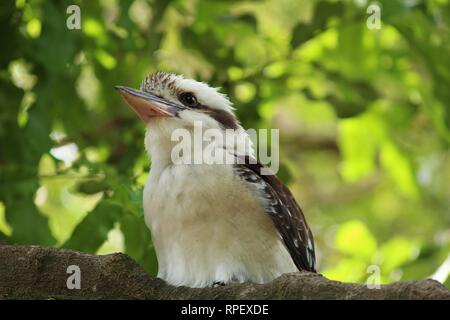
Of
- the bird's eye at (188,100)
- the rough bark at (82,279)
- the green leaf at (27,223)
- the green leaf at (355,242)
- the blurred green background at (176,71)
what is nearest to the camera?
the rough bark at (82,279)

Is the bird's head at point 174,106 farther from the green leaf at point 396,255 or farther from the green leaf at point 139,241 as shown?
the green leaf at point 396,255

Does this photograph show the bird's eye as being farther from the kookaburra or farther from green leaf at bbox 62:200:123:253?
green leaf at bbox 62:200:123:253

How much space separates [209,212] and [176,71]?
10.4ft

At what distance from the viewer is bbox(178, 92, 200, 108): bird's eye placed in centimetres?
633

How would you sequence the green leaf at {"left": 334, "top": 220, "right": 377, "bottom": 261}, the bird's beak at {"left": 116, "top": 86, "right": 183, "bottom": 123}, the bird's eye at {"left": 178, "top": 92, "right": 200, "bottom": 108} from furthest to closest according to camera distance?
the green leaf at {"left": 334, "top": 220, "right": 377, "bottom": 261} < the bird's eye at {"left": 178, "top": 92, "right": 200, "bottom": 108} < the bird's beak at {"left": 116, "top": 86, "right": 183, "bottom": 123}

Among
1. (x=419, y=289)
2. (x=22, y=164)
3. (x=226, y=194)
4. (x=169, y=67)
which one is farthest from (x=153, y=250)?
(x=169, y=67)

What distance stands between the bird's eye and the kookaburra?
0.01m

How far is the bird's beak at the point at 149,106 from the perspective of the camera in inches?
238

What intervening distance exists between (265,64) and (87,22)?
155 centimetres

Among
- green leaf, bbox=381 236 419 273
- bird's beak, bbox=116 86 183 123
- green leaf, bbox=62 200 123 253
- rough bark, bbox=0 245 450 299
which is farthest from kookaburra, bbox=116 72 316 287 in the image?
green leaf, bbox=381 236 419 273

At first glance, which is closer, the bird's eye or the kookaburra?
the kookaburra

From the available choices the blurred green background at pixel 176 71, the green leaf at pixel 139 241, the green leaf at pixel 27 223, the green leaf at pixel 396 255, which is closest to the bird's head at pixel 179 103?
the blurred green background at pixel 176 71

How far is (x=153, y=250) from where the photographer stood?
6.21 metres
